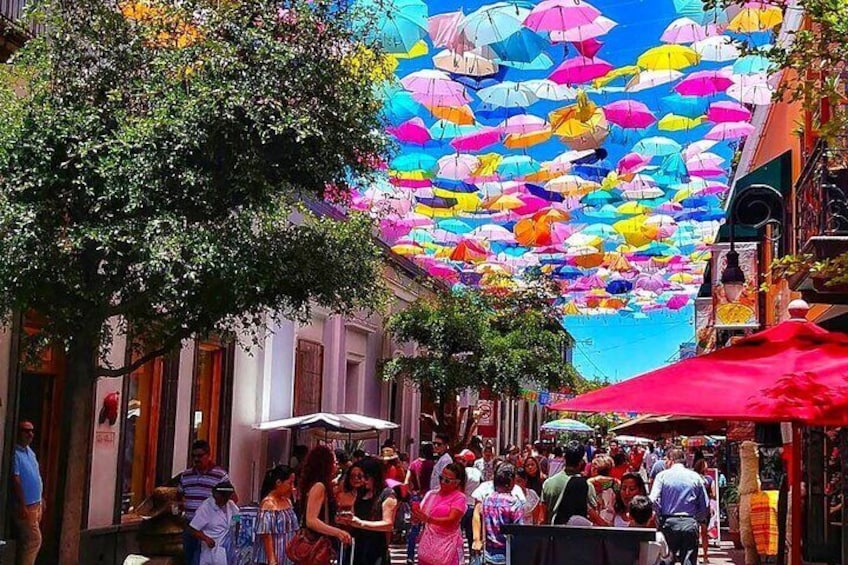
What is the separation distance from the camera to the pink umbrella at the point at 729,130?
17.5 m

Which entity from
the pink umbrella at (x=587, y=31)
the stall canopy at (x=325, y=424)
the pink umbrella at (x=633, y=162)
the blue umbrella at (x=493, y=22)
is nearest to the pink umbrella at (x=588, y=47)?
the pink umbrella at (x=587, y=31)

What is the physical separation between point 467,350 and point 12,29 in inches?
720

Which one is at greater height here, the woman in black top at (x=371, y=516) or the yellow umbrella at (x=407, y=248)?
the yellow umbrella at (x=407, y=248)

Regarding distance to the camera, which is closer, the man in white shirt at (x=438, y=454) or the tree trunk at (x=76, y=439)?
the tree trunk at (x=76, y=439)

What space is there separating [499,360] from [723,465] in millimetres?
9008

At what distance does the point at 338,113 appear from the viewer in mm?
10312

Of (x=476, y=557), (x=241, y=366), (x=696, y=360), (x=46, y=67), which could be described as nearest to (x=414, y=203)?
(x=241, y=366)

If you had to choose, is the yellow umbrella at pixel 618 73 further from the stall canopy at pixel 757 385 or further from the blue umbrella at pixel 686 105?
the stall canopy at pixel 757 385

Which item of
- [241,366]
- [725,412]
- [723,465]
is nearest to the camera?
[725,412]

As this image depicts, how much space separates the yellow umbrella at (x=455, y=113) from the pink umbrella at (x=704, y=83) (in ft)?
9.57

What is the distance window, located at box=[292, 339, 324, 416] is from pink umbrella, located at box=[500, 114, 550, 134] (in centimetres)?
748

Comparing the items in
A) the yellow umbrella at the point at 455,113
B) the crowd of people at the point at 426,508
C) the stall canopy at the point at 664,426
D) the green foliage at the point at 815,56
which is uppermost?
the yellow umbrella at the point at 455,113


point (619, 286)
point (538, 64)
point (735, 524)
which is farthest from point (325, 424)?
point (619, 286)

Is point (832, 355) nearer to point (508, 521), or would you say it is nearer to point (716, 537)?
point (508, 521)
